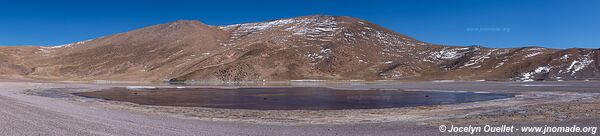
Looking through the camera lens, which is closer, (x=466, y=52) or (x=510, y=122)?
(x=510, y=122)

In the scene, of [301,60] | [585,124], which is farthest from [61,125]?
[301,60]

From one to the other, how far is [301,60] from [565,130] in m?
164

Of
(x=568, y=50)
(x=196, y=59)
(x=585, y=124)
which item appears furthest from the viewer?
(x=196, y=59)

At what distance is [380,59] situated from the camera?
614 ft

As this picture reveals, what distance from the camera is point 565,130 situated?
55.1 feet

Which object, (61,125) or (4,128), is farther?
(61,125)

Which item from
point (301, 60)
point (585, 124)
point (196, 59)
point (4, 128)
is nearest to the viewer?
point (4, 128)

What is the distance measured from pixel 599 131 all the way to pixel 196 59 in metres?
186

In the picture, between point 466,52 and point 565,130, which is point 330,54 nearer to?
point 466,52

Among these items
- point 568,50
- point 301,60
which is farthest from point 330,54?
point 568,50

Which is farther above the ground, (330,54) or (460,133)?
(330,54)

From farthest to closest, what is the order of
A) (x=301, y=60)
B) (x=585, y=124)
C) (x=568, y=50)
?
(x=301, y=60) < (x=568, y=50) < (x=585, y=124)

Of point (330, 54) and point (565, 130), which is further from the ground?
point (330, 54)

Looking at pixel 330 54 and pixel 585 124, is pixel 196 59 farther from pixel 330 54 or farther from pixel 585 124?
pixel 585 124
